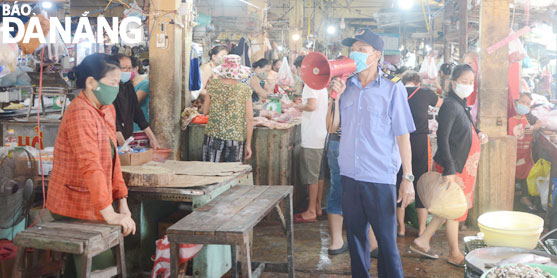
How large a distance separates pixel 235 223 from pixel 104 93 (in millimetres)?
1214

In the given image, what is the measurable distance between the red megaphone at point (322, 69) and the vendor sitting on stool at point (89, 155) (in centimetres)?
135

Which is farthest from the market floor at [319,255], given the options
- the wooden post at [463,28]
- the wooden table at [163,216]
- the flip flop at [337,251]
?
the wooden post at [463,28]

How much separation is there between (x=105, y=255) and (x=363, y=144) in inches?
79.2

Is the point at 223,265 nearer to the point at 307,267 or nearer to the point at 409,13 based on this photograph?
the point at 307,267

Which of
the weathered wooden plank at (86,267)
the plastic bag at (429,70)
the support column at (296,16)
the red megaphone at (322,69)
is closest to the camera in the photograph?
the weathered wooden plank at (86,267)

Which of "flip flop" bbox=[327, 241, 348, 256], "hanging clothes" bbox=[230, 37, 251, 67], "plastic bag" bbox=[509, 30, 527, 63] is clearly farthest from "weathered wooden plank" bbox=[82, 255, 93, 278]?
"hanging clothes" bbox=[230, 37, 251, 67]

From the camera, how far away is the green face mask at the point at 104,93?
321cm

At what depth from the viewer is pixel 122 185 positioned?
3.39m

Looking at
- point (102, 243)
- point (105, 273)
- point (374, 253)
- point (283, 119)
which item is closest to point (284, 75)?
point (283, 119)

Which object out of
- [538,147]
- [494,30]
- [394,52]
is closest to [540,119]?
[538,147]

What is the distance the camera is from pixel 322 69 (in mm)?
3551

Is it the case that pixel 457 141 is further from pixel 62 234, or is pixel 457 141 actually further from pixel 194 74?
pixel 62 234

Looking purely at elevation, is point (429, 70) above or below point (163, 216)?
above

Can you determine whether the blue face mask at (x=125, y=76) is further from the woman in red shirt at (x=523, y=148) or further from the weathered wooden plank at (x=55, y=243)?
the woman in red shirt at (x=523, y=148)
